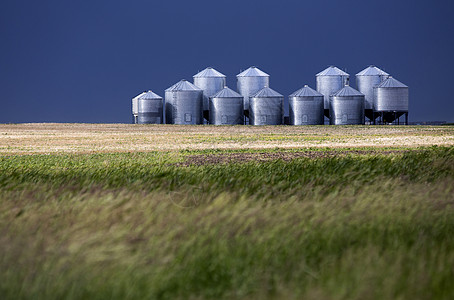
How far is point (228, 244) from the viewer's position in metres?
7.92

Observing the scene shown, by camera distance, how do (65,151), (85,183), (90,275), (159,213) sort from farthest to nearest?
(65,151)
(85,183)
(159,213)
(90,275)

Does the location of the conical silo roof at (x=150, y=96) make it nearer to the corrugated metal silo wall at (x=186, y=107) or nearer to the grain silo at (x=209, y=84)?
A: the corrugated metal silo wall at (x=186, y=107)

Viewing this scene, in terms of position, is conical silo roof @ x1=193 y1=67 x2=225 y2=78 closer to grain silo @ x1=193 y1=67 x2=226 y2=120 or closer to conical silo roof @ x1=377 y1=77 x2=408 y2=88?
grain silo @ x1=193 y1=67 x2=226 y2=120

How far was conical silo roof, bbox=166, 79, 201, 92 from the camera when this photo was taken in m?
81.3

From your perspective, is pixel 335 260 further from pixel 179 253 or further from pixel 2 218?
pixel 2 218

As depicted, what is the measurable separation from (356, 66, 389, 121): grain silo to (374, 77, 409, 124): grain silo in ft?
9.46

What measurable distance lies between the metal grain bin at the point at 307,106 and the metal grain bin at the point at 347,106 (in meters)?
1.87

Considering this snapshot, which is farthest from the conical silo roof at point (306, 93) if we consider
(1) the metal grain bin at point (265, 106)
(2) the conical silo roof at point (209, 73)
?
(2) the conical silo roof at point (209, 73)

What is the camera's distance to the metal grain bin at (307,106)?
79.8 meters

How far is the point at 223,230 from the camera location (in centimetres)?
827

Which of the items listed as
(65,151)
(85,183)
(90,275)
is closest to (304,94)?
(65,151)

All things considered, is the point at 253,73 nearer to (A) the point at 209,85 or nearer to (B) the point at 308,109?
(A) the point at 209,85

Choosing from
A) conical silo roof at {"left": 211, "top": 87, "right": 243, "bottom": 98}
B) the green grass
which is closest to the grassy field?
the green grass

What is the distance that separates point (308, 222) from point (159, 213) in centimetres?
216
